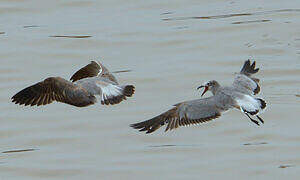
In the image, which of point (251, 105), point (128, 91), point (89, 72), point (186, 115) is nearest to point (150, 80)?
point (89, 72)

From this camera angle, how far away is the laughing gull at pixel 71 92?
9.22 metres

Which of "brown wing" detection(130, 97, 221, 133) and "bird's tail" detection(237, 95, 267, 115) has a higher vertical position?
"bird's tail" detection(237, 95, 267, 115)

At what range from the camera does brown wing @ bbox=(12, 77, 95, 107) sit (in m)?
9.23

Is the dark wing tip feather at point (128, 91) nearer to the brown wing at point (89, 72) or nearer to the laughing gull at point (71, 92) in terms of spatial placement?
the laughing gull at point (71, 92)

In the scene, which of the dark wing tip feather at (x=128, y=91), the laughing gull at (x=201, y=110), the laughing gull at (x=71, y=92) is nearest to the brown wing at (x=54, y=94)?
the laughing gull at (x=71, y=92)

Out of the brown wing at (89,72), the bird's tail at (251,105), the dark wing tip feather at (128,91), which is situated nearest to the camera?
the bird's tail at (251,105)

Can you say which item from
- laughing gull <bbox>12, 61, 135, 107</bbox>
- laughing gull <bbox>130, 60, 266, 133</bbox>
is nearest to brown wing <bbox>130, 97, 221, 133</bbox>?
laughing gull <bbox>130, 60, 266, 133</bbox>

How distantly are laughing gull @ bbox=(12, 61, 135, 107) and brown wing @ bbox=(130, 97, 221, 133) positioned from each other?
0.38 m

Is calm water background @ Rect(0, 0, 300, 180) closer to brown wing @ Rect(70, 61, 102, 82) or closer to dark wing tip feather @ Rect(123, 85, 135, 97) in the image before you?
brown wing @ Rect(70, 61, 102, 82)

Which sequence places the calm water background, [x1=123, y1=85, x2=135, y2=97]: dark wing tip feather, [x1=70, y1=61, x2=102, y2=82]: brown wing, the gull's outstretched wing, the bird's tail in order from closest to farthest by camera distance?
the bird's tail → [x1=123, y1=85, x2=135, y2=97]: dark wing tip feather → the gull's outstretched wing → the calm water background → [x1=70, y1=61, x2=102, y2=82]: brown wing

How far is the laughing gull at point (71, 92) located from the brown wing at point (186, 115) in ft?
1.24

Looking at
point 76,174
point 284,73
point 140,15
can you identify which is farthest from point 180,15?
point 76,174

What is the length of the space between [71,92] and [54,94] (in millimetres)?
208

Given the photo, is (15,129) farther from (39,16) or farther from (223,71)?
(39,16)
